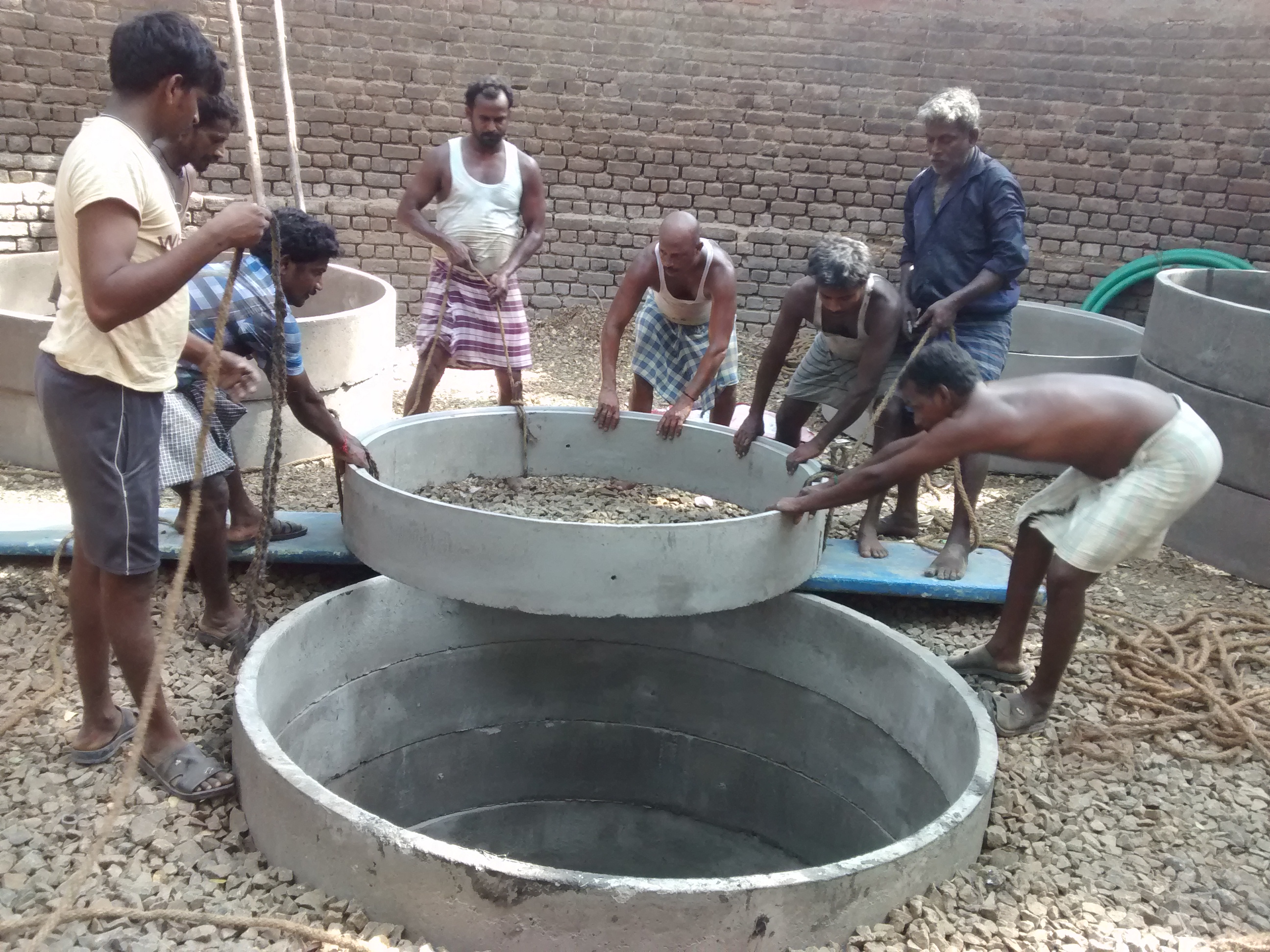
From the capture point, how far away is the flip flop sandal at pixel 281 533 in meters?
3.85

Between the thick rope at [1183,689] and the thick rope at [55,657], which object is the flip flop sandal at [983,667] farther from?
the thick rope at [55,657]

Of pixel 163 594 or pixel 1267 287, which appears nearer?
pixel 163 594

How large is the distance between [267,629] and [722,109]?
237 inches

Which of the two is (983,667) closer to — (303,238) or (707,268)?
(707,268)

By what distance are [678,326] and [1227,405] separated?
2.40 metres

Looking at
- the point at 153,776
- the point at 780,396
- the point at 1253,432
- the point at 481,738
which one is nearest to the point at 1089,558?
the point at 1253,432

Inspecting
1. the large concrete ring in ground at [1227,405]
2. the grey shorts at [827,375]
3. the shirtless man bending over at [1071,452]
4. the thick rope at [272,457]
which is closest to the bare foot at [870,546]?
the grey shorts at [827,375]

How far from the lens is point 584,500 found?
5004mm

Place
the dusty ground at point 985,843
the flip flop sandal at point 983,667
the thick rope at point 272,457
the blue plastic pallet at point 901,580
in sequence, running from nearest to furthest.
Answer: the dusty ground at point 985,843
the thick rope at point 272,457
the flip flop sandal at point 983,667
the blue plastic pallet at point 901,580

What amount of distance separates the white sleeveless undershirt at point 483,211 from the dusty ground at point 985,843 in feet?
5.76

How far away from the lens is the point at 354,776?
382 cm

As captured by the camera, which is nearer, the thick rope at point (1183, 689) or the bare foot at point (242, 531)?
the thick rope at point (1183, 689)

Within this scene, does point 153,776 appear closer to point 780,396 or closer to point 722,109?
point 780,396

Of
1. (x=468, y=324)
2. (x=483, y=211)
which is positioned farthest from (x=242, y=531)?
(x=483, y=211)
